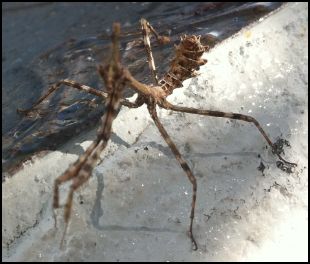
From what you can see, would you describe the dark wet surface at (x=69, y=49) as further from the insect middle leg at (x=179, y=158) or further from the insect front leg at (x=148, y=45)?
the insect middle leg at (x=179, y=158)

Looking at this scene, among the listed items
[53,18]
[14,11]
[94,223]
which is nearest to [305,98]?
[94,223]

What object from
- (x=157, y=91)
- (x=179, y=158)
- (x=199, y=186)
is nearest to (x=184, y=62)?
(x=157, y=91)

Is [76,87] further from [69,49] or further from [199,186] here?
[69,49]

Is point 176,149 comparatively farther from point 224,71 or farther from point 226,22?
point 226,22

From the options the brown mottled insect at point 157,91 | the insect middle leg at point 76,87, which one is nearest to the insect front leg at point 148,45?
the brown mottled insect at point 157,91

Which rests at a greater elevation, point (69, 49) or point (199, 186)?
point (69, 49)

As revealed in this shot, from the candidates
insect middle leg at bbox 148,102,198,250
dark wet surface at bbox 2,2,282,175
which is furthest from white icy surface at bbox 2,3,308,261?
dark wet surface at bbox 2,2,282,175
